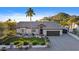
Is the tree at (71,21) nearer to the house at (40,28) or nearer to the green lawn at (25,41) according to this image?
the house at (40,28)

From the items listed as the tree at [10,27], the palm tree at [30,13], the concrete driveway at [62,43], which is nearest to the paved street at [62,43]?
the concrete driveway at [62,43]

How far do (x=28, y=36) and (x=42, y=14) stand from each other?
26.6 inches

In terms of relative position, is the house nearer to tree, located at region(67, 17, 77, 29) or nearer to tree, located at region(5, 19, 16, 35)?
tree, located at region(5, 19, 16, 35)

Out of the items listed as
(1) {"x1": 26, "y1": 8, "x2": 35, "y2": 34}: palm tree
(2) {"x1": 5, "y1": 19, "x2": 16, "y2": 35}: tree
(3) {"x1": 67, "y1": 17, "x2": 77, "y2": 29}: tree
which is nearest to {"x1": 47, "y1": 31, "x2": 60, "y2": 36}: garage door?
(3) {"x1": 67, "y1": 17, "x2": 77, "y2": 29}: tree

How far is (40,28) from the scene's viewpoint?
6.45 m

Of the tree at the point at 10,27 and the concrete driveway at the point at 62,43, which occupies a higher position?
the tree at the point at 10,27

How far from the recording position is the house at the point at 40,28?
6.43 meters

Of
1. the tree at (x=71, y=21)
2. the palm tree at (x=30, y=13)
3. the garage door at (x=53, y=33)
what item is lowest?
the garage door at (x=53, y=33)

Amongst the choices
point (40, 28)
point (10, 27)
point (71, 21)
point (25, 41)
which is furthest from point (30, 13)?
point (71, 21)

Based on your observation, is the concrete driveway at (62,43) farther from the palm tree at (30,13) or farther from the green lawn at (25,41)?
the palm tree at (30,13)

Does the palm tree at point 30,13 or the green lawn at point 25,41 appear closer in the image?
the palm tree at point 30,13

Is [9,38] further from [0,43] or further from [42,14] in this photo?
[42,14]

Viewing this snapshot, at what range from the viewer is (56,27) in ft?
21.2
